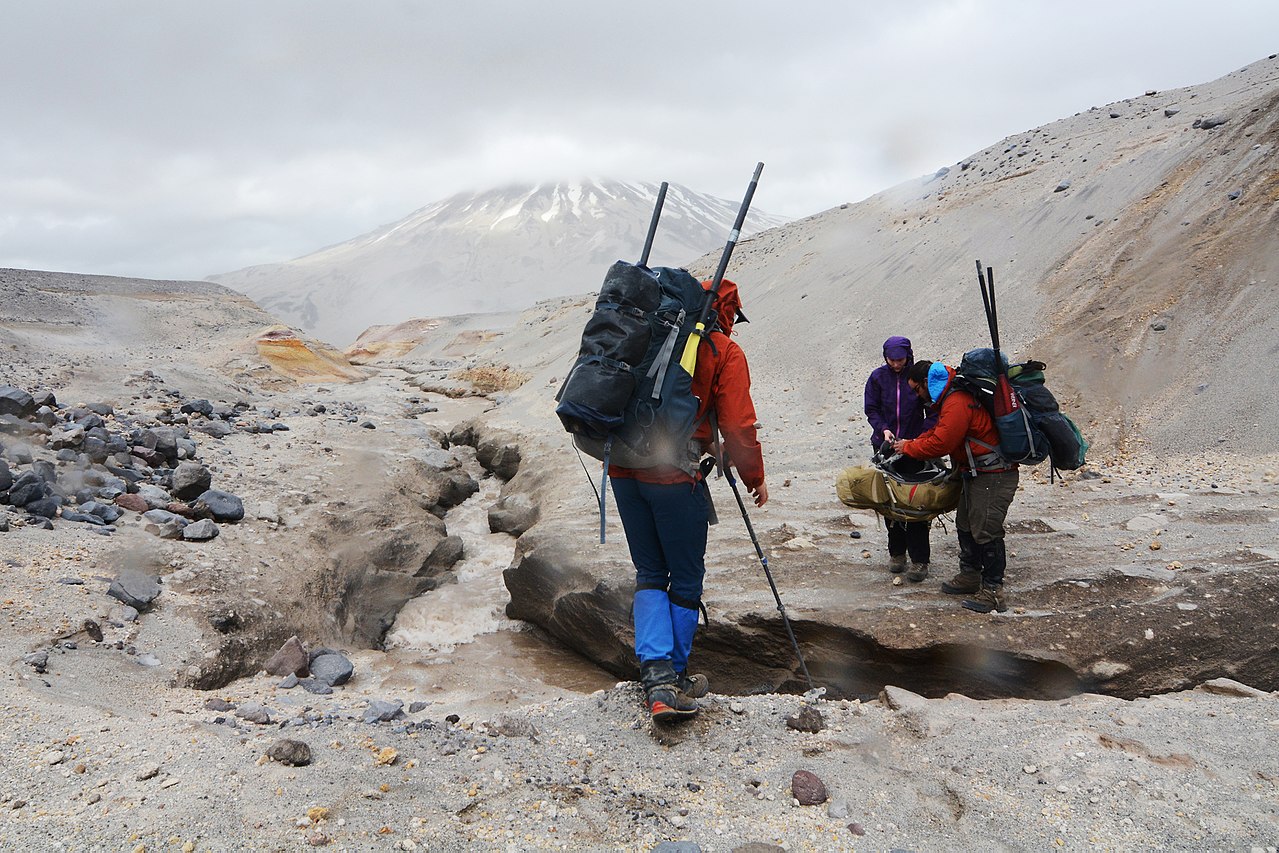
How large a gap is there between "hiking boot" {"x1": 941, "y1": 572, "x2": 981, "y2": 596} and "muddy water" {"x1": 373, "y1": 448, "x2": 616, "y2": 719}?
8.36 ft

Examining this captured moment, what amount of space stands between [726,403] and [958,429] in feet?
5.90

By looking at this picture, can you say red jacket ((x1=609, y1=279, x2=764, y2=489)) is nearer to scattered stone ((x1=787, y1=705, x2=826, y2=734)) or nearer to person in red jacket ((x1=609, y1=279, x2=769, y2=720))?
person in red jacket ((x1=609, y1=279, x2=769, y2=720))

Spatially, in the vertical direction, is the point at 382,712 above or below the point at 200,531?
below

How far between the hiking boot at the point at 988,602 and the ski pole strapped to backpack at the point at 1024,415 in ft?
2.86

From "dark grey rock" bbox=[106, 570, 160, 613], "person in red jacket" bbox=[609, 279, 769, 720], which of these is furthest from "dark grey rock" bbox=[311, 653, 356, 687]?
"person in red jacket" bbox=[609, 279, 769, 720]

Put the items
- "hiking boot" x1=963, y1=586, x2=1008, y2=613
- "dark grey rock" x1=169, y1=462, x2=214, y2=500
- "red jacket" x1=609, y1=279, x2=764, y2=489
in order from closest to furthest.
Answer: "red jacket" x1=609, y1=279, x2=764, y2=489
"hiking boot" x1=963, y1=586, x2=1008, y2=613
"dark grey rock" x1=169, y1=462, x2=214, y2=500

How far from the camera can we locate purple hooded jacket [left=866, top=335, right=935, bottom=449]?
198 inches


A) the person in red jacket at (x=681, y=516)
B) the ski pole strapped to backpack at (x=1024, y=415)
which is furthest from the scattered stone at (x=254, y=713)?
the ski pole strapped to backpack at (x=1024, y=415)

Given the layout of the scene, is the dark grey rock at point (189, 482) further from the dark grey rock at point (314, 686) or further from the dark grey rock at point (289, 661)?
the dark grey rock at point (314, 686)

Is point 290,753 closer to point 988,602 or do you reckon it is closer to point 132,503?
point 988,602

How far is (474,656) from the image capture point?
628 cm

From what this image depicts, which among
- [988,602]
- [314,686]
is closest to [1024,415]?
[988,602]

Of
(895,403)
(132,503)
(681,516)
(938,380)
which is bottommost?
(132,503)

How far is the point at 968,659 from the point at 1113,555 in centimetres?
172
